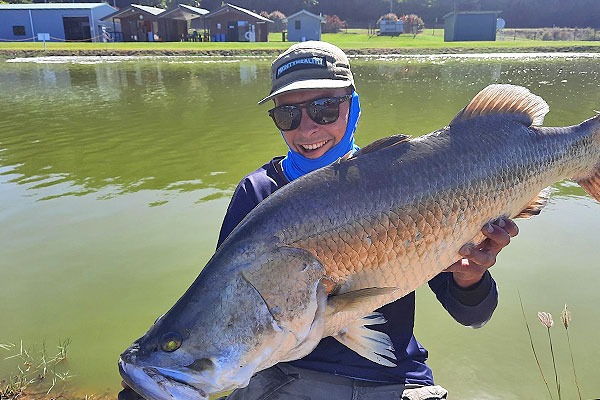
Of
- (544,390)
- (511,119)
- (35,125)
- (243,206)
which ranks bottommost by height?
(544,390)

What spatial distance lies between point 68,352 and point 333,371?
295cm

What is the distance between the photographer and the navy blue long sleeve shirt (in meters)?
2.47

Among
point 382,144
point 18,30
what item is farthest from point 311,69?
point 18,30

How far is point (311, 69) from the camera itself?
8.71ft

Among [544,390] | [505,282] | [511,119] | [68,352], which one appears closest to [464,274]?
[511,119]

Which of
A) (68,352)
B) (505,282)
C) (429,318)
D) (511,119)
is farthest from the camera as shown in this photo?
(505,282)

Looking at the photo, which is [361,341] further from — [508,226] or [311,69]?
[311,69]

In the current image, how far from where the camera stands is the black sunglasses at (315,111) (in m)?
2.62

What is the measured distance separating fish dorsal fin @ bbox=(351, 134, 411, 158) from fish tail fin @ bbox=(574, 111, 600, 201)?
1.04 m

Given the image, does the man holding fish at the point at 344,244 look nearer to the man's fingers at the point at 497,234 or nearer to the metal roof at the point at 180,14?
the man's fingers at the point at 497,234

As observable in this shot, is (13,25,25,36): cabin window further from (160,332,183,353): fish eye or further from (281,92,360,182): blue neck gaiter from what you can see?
(160,332,183,353): fish eye

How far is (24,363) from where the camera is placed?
4.01 meters

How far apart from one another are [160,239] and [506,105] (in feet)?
16.6

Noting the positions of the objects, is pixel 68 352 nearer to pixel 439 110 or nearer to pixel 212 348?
pixel 212 348
